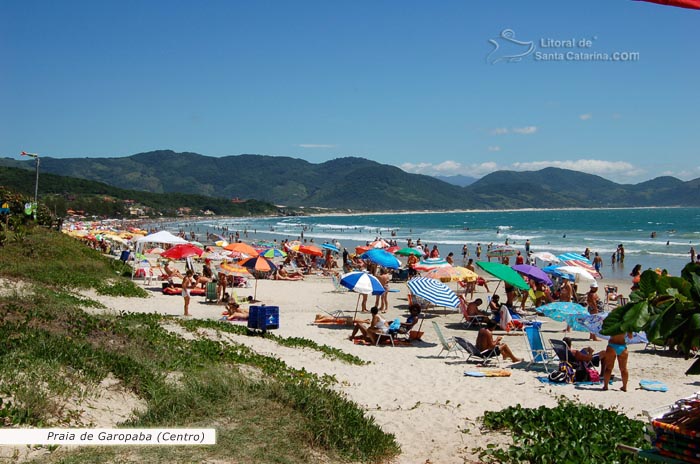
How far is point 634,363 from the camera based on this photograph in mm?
10547

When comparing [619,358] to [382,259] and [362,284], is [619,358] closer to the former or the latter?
[362,284]

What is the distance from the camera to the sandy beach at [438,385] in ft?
21.0

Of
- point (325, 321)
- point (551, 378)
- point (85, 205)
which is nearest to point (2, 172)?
point (85, 205)

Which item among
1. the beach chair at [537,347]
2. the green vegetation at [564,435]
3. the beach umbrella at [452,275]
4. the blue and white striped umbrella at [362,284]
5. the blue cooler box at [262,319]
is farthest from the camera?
the beach umbrella at [452,275]

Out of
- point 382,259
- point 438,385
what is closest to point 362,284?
point 438,385

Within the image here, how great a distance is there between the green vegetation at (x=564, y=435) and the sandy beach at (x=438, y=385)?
262mm

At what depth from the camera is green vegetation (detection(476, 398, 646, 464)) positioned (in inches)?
204

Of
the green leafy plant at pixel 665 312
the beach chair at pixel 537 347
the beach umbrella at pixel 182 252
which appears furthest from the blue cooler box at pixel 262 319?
the green leafy plant at pixel 665 312

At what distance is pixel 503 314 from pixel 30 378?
10.5 metres

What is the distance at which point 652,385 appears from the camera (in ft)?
28.8

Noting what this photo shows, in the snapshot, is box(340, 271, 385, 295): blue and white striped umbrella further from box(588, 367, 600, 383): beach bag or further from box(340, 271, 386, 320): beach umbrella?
box(588, 367, 600, 383): beach bag

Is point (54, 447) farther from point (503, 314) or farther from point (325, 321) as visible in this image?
point (503, 314)

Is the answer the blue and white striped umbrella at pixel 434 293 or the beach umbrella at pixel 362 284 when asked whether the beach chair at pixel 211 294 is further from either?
the blue and white striped umbrella at pixel 434 293

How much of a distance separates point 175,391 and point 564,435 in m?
3.90
